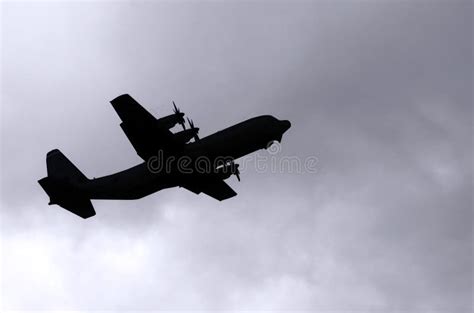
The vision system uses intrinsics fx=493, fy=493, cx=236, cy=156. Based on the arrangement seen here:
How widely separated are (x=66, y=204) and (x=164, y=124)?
10921 mm

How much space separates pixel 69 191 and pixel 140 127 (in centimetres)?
974

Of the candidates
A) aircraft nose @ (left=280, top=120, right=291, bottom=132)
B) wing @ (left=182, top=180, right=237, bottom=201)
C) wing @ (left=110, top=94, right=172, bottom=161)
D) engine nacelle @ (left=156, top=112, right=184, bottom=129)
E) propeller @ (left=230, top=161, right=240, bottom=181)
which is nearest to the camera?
wing @ (left=110, top=94, right=172, bottom=161)

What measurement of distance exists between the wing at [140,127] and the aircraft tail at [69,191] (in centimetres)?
807

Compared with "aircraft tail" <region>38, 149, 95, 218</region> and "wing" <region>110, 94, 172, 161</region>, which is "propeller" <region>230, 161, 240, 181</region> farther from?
"aircraft tail" <region>38, 149, 95, 218</region>

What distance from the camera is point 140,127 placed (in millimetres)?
33469

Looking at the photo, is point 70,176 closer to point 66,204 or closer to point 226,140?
point 66,204

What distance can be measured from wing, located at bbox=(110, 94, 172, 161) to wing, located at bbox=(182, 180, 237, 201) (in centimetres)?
566

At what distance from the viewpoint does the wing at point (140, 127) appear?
32.6m

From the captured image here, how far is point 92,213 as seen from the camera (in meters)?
39.8

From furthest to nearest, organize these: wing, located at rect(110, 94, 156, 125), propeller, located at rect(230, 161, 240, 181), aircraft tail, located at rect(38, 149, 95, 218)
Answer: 1. aircraft tail, located at rect(38, 149, 95, 218)
2. propeller, located at rect(230, 161, 240, 181)
3. wing, located at rect(110, 94, 156, 125)

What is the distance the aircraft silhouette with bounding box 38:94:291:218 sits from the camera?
1321 inches

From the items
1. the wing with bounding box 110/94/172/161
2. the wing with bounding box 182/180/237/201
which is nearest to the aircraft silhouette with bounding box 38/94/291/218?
the wing with bounding box 110/94/172/161

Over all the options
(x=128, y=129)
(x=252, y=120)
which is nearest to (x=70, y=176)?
(x=128, y=129)

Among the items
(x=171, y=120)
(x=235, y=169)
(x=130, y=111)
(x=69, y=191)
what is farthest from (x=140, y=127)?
(x=69, y=191)
